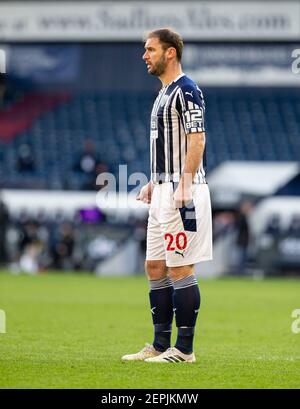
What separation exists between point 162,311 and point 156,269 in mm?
314

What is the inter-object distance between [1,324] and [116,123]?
22450 mm

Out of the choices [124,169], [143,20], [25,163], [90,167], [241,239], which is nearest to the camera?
[241,239]

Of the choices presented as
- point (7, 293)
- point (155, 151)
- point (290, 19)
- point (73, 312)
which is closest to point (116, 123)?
point (290, 19)

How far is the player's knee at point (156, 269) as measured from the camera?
8148 millimetres

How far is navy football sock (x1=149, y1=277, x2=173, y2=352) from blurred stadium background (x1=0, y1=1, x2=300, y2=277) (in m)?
16.2

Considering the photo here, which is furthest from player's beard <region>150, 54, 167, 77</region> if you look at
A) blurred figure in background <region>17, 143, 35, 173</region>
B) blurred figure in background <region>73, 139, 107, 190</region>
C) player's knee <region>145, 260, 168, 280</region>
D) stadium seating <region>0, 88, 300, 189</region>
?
blurred figure in background <region>17, 143, 35, 173</region>

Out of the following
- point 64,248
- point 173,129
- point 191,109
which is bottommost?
point 64,248

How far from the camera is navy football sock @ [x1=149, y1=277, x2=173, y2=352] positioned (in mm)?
8180

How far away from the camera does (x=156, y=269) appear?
8.17 meters

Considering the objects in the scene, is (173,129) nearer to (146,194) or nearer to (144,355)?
(146,194)

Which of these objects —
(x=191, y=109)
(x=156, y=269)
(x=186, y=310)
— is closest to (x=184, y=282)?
(x=186, y=310)
